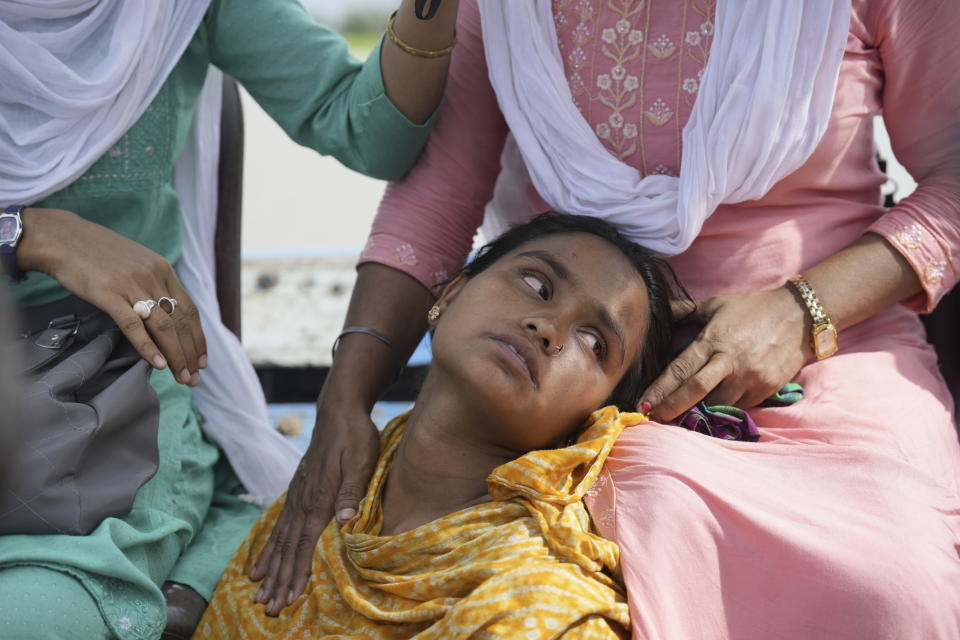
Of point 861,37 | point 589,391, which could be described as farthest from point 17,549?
point 861,37

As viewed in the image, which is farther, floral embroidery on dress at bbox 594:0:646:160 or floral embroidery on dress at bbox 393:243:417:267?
floral embroidery on dress at bbox 393:243:417:267

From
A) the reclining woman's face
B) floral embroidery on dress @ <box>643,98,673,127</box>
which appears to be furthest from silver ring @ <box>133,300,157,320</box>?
floral embroidery on dress @ <box>643,98,673,127</box>

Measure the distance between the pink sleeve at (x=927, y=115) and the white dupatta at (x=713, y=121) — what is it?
0.14 metres

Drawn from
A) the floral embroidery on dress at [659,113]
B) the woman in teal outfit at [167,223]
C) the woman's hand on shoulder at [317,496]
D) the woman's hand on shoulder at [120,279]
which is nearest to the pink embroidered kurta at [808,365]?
the floral embroidery on dress at [659,113]

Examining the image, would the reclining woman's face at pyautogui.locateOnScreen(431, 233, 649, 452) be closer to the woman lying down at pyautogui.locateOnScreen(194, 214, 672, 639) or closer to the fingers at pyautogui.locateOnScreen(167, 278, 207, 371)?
the woman lying down at pyautogui.locateOnScreen(194, 214, 672, 639)

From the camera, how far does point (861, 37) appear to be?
81.8 inches

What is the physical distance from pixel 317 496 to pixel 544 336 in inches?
22.7

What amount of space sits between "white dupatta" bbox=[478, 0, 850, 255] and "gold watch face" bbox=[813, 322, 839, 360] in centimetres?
27

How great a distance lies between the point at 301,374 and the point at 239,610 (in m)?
1.92

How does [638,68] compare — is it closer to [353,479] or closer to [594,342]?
[594,342]

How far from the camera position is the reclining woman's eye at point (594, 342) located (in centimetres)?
189

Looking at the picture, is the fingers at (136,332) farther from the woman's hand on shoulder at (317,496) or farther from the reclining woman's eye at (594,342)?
the reclining woman's eye at (594,342)

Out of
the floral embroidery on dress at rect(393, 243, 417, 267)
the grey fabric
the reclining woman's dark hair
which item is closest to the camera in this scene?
the grey fabric

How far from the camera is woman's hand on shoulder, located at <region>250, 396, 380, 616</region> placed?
77.2 inches
